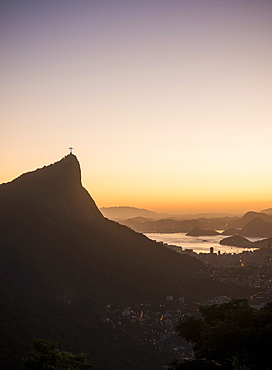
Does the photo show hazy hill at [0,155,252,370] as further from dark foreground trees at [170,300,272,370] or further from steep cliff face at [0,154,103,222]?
dark foreground trees at [170,300,272,370]

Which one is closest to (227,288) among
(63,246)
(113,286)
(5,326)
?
(113,286)

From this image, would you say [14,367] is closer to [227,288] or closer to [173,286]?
[173,286]

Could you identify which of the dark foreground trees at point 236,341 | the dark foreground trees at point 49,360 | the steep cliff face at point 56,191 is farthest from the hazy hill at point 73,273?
the dark foreground trees at point 236,341

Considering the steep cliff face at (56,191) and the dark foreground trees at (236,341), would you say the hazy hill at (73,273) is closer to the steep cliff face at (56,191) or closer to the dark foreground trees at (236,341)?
the steep cliff face at (56,191)

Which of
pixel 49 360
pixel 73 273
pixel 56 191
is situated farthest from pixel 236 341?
pixel 56 191

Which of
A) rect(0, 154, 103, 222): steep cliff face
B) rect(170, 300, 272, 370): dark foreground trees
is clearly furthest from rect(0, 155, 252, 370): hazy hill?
rect(170, 300, 272, 370): dark foreground trees
